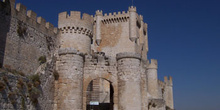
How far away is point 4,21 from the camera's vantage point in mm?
16703

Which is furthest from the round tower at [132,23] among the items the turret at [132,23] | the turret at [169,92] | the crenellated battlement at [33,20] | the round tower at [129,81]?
the round tower at [129,81]

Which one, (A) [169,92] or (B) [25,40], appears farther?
(A) [169,92]

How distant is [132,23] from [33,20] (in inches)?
674

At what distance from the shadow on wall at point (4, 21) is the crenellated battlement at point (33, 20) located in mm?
894

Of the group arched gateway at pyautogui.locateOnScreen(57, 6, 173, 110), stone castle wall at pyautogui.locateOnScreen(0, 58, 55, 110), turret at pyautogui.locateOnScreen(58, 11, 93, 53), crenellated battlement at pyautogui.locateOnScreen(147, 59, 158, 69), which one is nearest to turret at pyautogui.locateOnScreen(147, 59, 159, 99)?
crenellated battlement at pyautogui.locateOnScreen(147, 59, 158, 69)

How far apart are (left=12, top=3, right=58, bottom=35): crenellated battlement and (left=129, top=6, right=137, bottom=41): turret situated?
13161mm

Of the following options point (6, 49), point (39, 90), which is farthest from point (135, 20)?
point (39, 90)

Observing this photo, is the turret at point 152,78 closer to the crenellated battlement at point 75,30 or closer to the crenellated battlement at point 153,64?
the crenellated battlement at point 153,64

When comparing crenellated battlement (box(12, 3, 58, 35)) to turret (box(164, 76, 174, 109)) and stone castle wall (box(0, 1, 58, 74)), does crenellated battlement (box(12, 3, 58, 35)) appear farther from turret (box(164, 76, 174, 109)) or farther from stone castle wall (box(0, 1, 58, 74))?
turret (box(164, 76, 174, 109))

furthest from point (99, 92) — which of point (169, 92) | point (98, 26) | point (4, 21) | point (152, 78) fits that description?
point (169, 92)

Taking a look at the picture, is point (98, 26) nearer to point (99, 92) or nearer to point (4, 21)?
point (99, 92)

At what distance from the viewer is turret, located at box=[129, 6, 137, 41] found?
3422 cm

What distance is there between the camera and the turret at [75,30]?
2338 centimetres

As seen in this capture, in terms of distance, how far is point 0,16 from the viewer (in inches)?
644
